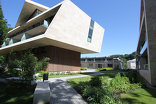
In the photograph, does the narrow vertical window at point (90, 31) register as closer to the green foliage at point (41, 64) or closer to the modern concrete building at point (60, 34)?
the modern concrete building at point (60, 34)

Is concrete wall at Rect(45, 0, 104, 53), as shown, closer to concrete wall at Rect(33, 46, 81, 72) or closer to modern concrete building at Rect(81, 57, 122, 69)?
concrete wall at Rect(33, 46, 81, 72)

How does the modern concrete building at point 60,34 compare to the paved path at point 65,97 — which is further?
the modern concrete building at point 60,34

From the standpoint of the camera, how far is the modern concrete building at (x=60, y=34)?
43.0 ft

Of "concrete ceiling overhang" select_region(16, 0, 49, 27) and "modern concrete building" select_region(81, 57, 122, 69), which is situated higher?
"concrete ceiling overhang" select_region(16, 0, 49, 27)

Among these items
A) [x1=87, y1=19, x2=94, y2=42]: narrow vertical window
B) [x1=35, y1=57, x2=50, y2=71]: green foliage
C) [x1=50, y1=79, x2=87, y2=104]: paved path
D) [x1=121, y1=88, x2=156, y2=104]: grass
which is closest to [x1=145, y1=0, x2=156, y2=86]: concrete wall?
[x1=121, y1=88, x2=156, y2=104]: grass

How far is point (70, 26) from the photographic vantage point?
14938 millimetres

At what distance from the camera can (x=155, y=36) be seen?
7.76 metres

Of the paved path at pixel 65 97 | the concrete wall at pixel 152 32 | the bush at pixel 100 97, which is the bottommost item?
the paved path at pixel 65 97

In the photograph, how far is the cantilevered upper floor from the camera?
12.9 meters

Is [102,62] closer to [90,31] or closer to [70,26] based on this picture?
[90,31]

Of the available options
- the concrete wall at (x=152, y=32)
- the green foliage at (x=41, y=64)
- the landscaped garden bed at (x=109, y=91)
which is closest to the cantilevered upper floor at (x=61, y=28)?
the green foliage at (x=41, y=64)

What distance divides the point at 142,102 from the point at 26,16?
29479 mm

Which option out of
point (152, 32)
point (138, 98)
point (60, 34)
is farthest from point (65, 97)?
point (60, 34)

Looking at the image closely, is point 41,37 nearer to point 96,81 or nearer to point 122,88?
point 96,81
